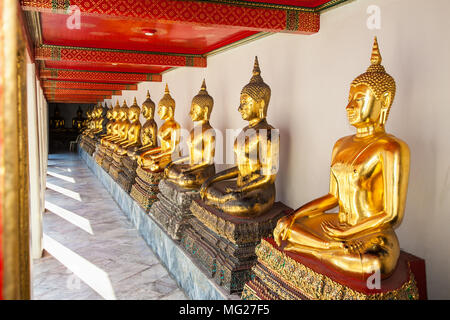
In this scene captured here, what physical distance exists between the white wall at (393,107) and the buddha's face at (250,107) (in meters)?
0.38

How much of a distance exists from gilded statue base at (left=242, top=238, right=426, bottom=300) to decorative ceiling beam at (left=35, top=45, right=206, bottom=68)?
3431mm

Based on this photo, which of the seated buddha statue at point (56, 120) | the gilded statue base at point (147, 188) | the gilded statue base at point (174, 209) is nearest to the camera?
the gilded statue base at point (174, 209)

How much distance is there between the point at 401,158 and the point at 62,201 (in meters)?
6.65

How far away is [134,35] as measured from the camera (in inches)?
179

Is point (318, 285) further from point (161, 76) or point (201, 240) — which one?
point (161, 76)

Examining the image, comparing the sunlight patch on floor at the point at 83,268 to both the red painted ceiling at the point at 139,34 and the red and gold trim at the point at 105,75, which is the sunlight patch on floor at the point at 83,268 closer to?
the red painted ceiling at the point at 139,34

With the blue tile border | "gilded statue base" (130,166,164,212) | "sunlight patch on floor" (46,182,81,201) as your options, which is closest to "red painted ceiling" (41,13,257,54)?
"gilded statue base" (130,166,164,212)

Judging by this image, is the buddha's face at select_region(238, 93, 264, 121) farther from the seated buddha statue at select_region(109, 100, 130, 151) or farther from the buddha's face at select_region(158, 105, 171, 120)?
the seated buddha statue at select_region(109, 100, 130, 151)

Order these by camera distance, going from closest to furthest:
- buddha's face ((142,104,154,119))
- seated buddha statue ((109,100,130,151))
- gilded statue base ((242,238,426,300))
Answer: gilded statue base ((242,238,426,300)) → buddha's face ((142,104,154,119)) → seated buddha statue ((109,100,130,151))

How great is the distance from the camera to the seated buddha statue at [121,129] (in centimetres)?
851

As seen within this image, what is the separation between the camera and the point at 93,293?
3.53 metres

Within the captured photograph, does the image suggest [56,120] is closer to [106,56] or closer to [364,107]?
[106,56]

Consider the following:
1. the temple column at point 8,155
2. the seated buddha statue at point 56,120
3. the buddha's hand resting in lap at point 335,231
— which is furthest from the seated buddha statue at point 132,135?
the seated buddha statue at point 56,120

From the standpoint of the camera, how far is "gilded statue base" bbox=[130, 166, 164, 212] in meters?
5.29
